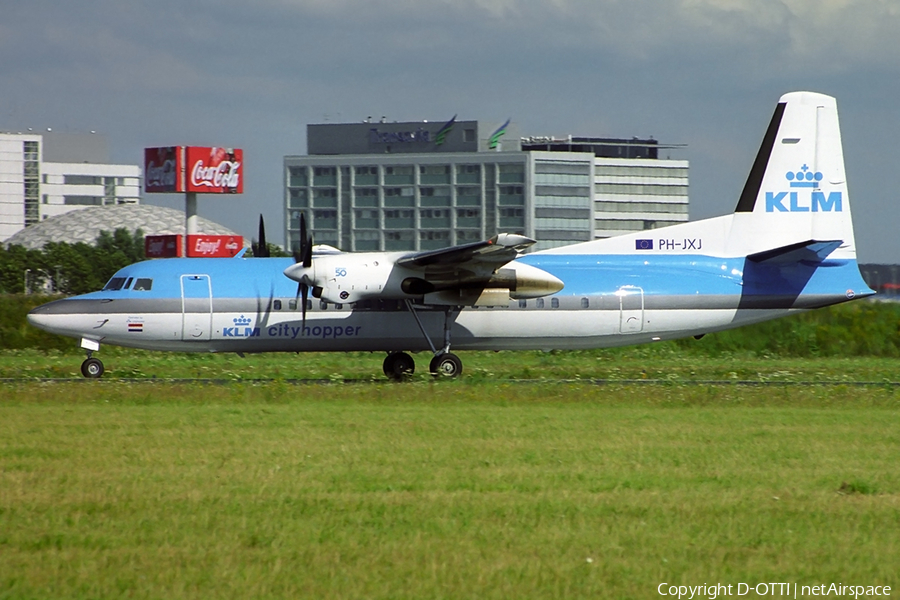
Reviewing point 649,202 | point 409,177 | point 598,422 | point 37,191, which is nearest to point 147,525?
point 598,422

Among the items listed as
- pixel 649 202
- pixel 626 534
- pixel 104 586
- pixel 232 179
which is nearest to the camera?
pixel 104 586

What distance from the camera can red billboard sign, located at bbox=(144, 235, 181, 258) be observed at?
256 ft

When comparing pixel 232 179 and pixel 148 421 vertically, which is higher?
pixel 232 179

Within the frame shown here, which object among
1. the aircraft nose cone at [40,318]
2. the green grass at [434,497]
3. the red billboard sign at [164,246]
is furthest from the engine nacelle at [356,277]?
the red billboard sign at [164,246]

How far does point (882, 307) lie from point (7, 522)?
34.2 meters

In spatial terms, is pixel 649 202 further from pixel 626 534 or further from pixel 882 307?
pixel 626 534

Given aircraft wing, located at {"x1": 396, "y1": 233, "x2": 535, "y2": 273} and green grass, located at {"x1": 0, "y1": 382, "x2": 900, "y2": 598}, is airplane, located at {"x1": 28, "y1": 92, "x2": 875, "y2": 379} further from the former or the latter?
green grass, located at {"x1": 0, "y1": 382, "x2": 900, "y2": 598}

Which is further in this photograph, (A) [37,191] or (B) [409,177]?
(A) [37,191]

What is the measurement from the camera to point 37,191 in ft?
614

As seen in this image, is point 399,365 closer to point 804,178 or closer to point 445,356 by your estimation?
point 445,356

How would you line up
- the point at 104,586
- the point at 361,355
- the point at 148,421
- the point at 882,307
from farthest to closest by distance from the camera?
1. the point at 882,307
2. the point at 361,355
3. the point at 148,421
4. the point at 104,586

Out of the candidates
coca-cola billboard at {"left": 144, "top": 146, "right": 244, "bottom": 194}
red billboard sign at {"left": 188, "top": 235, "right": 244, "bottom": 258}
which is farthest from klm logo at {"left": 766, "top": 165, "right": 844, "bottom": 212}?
coca-cola billboard at {"left": 144, "top": 146, "right": 244, "bottom": 194}

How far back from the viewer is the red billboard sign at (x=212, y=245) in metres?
77.7

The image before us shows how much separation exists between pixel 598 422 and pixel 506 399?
300cm
